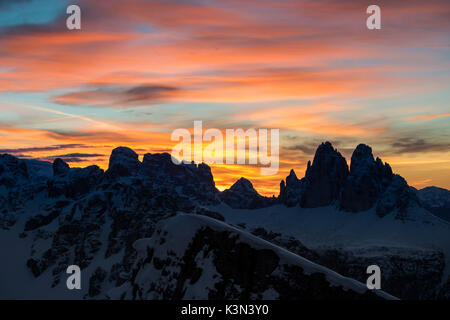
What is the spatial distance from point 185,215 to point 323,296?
19.7 m

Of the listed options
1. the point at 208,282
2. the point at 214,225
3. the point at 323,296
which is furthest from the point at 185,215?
the point at 323,296

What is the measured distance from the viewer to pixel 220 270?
168 feet

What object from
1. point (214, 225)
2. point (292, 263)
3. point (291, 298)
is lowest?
point (291, 298)

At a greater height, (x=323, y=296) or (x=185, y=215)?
(x=185, y=215)

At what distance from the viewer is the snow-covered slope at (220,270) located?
4800 centimetres

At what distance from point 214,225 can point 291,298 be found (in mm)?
13138

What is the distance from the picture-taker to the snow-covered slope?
48.0 m
